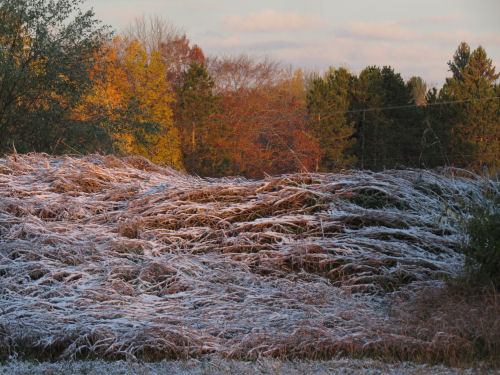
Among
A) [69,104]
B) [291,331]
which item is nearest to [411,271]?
[291,331]

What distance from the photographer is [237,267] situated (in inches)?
227

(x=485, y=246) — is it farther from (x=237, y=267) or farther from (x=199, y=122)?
(x=199, y=122)

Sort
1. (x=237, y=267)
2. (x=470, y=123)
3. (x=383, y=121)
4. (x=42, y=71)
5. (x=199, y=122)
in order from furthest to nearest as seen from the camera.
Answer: (x=199, y=122), (x=383, y=121), (x=470, y=123), (x=42, y=71), (x=237, y=267)

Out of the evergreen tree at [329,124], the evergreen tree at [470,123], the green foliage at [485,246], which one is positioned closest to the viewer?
the green foliage at [485,246]

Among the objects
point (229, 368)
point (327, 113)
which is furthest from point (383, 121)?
point (229, 368)

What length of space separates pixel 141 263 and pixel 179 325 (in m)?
1.60

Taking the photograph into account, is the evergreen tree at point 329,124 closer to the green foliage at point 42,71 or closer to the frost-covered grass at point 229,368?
the green foliage at point 42,71

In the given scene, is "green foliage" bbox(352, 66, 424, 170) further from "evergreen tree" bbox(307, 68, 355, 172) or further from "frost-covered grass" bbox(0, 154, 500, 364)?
"frost-covered grass" bbox(0, 154, 500, 364)

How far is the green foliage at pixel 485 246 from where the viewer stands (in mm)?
4438

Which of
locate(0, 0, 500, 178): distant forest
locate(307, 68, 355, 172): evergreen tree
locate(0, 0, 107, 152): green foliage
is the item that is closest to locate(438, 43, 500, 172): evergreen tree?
locate(0, 0, 500, 178): distant forest

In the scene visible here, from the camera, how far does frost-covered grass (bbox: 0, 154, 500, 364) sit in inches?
161

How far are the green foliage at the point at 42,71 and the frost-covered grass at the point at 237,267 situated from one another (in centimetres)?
948

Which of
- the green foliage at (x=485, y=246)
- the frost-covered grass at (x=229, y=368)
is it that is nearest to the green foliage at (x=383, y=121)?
the green foliage at (x=485, y=246)

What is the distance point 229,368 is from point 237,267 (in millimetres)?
2114
